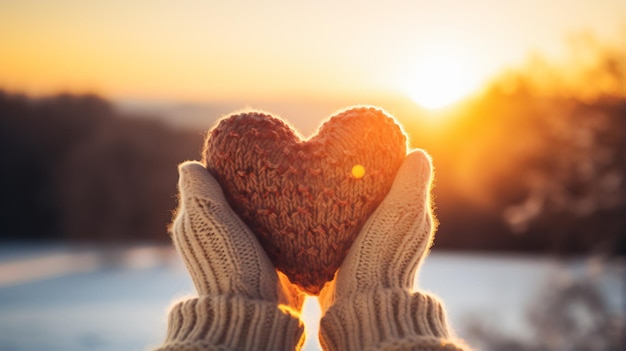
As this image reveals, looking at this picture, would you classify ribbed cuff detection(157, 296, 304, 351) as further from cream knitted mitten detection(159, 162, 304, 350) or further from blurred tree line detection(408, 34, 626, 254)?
blurred tree line detection(408, 34, 626, 254)

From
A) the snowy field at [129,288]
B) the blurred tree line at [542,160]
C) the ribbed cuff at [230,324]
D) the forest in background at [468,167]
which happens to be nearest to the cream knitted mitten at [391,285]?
the ribbed cuff at [230,324]

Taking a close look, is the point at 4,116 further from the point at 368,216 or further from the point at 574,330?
the point at 368,216

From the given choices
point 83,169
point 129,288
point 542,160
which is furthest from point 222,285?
point 542,160

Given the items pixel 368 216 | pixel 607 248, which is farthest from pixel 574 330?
pixel 368 216

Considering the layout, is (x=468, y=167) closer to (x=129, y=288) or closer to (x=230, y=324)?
(x=129, y=288)

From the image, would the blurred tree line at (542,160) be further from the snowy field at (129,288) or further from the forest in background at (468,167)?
the snowy field at (129,288)

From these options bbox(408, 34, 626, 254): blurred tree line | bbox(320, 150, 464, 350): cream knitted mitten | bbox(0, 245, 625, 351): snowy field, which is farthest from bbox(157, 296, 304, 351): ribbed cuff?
bbox(408, 34, 626, 254): blurred tree line
